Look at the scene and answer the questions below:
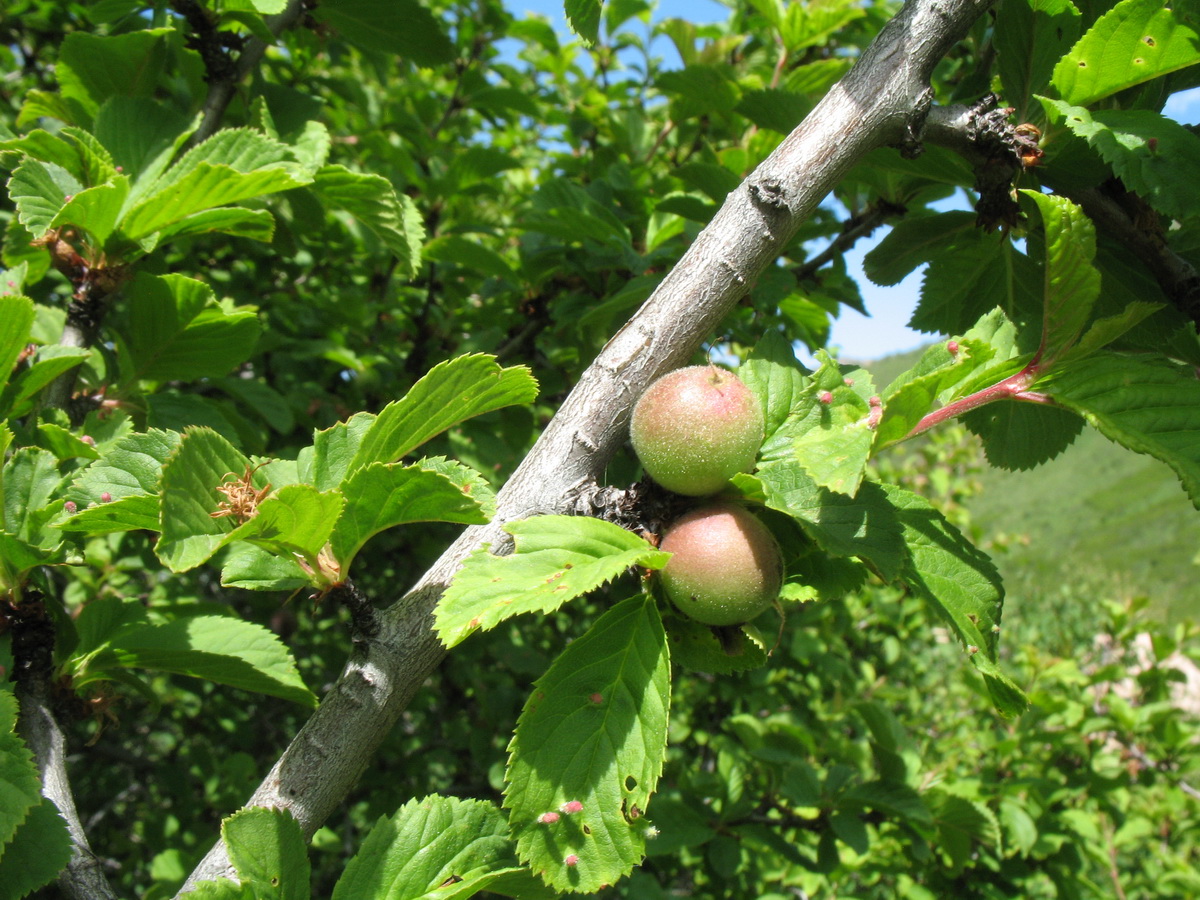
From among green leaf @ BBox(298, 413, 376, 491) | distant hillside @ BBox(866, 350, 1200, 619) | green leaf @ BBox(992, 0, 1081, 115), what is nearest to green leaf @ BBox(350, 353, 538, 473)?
green leaf @ BBox(298, 413, 376, 491)

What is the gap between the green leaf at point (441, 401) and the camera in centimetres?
104

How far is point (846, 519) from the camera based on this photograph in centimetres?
103

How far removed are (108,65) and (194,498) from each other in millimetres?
1415

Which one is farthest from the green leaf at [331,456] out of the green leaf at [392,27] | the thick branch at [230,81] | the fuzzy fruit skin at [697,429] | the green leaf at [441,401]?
the green leaf at [392,27]

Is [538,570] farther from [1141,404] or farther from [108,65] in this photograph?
[108,65]

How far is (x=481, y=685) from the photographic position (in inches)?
126

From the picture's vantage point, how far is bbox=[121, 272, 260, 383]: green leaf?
1.52 metres

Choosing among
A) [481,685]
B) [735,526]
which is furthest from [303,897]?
[481,685]

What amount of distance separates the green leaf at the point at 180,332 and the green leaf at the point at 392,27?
960mm

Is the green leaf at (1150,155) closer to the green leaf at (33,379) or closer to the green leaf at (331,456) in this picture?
the green leaf at (331,456)

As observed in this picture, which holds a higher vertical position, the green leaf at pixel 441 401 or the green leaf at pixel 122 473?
the green leaf at pixel 441 401

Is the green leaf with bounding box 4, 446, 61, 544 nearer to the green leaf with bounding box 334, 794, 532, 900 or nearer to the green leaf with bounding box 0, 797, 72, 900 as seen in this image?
the green leaf with bounding box 0, 797, 72, 900

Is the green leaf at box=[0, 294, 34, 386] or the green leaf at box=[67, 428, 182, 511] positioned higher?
the green leaf at box=[0, 294, 34, 386]

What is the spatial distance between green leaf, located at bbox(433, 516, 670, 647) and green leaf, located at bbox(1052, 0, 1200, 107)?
1.00 m
